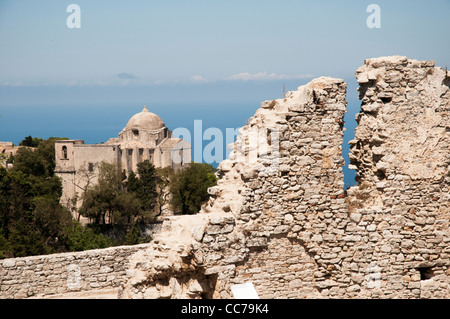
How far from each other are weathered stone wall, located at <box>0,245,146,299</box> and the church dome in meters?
49.7

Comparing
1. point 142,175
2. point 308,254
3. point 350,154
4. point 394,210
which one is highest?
point 350,154

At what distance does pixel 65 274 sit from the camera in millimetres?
12328

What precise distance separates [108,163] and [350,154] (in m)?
47.6

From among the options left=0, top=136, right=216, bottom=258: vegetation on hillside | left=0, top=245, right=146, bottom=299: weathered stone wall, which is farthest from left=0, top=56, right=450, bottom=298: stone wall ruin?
left=0, top=136, right=216, bottom=258: vegetation on hillside

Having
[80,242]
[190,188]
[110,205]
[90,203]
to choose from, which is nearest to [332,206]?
[80,242]

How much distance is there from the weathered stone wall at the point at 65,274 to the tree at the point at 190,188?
30.2 meters

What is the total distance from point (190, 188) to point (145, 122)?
18737mm

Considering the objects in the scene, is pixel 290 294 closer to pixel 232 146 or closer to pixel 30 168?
pixel 232 146

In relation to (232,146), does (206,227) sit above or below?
below

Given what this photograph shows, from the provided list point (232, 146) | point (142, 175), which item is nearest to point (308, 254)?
point (232, 146)

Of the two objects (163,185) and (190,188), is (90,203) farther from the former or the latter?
(190,188)

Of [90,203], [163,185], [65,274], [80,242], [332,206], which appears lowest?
[90,203]
